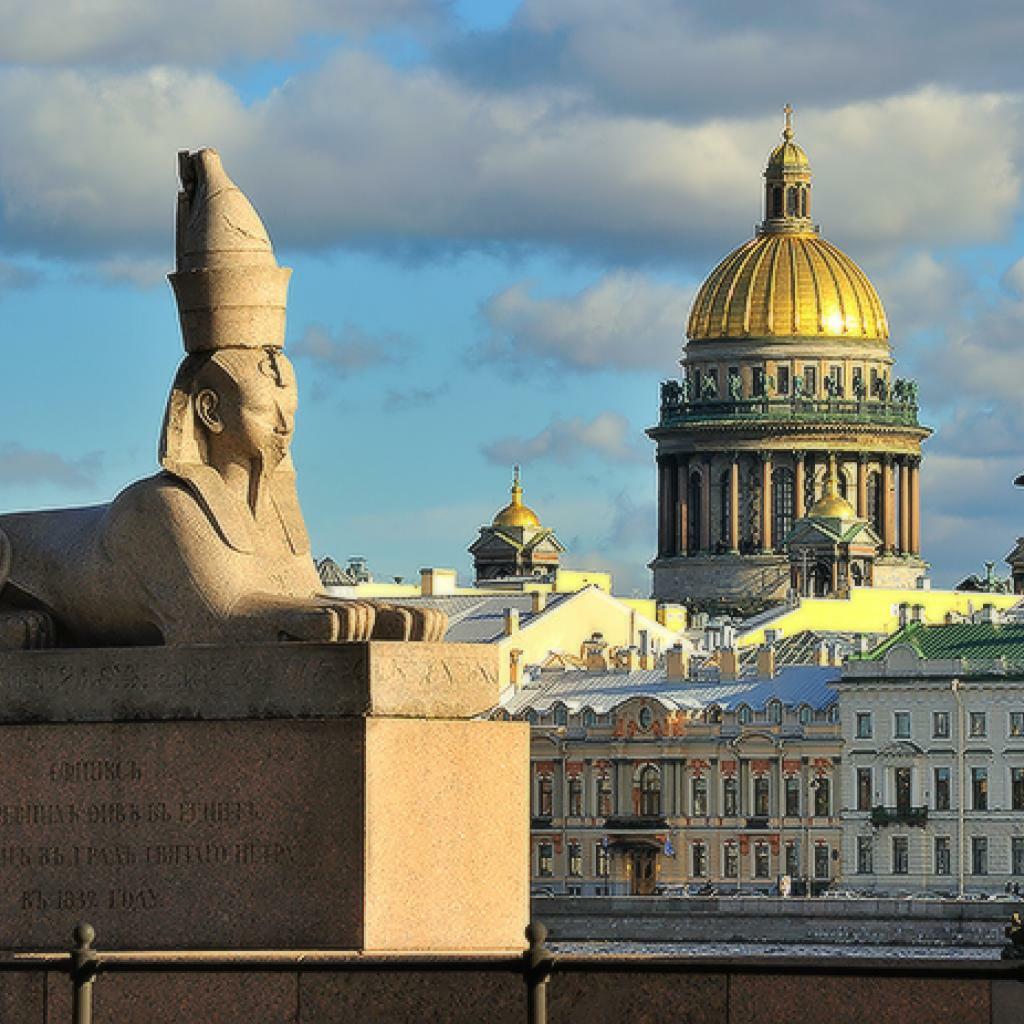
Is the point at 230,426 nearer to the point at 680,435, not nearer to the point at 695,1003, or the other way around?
the point at 695,1003

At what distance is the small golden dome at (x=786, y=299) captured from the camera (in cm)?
12875

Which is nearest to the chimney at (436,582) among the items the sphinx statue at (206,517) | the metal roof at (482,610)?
the metal roof at (482,610)

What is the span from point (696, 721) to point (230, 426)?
70231mm

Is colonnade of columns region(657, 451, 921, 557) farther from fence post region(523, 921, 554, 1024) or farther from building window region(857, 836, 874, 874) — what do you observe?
fence post region(523, 921, 554, 1024)

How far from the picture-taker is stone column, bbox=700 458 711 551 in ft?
420

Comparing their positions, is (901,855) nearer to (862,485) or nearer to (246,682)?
A: (862,485)

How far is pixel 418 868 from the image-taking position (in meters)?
13.6

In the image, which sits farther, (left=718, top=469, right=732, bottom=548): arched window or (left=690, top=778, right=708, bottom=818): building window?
(left=718, top=469, right=732, bottom=548): arched window

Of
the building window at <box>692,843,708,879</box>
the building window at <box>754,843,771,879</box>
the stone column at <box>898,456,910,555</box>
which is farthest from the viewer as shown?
the stone column at <box>898,456,910,555</box>

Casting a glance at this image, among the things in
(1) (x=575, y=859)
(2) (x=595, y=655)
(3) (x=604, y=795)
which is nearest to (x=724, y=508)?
(2) (x=595, y=655)

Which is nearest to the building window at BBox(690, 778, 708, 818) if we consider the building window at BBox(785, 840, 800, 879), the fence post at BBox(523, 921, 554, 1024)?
the building window at BBox(785, 840, 800, 879)

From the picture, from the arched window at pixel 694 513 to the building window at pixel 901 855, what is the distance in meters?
46.5

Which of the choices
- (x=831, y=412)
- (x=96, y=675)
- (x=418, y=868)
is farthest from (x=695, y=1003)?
(x=831, y=412)

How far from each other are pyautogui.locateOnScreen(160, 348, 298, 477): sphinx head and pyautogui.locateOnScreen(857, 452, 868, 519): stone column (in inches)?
4512
